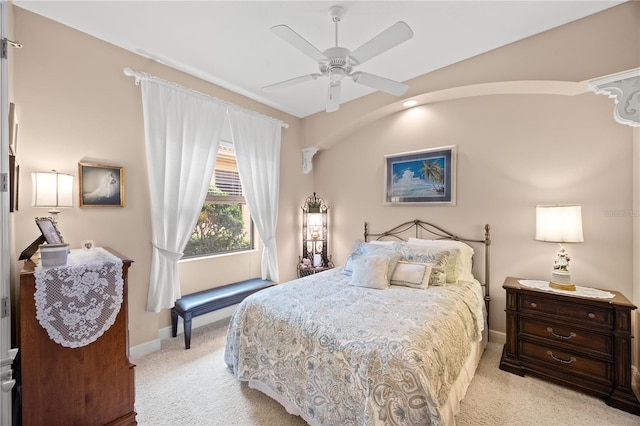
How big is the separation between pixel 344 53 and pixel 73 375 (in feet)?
8.92

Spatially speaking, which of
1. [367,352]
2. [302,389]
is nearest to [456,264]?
[367,352]

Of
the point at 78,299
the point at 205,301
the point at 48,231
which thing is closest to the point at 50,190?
the point at 48,231

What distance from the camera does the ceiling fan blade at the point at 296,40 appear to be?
5.48 ft

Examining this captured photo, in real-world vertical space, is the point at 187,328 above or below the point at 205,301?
below

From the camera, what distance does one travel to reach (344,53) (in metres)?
1.96

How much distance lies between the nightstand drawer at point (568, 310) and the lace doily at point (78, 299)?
125 inches

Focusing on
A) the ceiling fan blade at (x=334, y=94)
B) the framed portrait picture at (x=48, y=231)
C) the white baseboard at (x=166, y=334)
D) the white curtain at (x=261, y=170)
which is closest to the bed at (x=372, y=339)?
the white baseboard at (x=166, y=334)

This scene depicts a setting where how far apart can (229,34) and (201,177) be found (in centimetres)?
151

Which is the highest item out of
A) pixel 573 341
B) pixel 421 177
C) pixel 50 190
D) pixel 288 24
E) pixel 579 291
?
pixel 288 24

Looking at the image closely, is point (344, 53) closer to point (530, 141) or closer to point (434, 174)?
point (434, 174)

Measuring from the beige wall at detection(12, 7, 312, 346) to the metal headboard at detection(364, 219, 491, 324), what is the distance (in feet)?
8.46

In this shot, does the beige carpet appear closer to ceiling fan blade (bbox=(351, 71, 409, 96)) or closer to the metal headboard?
the metal headboard

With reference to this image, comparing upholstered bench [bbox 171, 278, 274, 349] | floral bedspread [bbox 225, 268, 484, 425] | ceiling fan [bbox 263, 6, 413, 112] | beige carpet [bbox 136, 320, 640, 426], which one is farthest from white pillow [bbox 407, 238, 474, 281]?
upholstered bench [bbox 171, 278, 274, 349]

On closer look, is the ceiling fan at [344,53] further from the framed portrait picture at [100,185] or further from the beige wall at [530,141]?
the framed portrait picture at [100,185]
